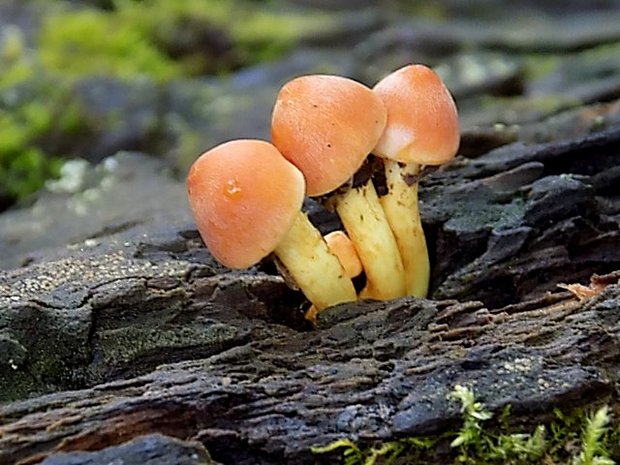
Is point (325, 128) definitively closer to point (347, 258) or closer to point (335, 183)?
point (335, 183)

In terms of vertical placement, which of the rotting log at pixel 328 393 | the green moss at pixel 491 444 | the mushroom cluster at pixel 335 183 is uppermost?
the mushroom cluster at pixel 335 183

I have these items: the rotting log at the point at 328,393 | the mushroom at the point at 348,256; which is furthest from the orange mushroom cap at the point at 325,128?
the rotting log at the point at 328,393

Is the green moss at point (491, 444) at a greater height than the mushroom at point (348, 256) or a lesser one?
lesser

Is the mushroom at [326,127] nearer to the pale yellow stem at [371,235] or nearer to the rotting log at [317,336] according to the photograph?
the pale yellow stem at [371,235]

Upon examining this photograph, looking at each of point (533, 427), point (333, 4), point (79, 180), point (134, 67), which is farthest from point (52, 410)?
point (333, 4)

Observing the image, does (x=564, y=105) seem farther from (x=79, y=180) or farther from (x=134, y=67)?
(x=134, y=67)

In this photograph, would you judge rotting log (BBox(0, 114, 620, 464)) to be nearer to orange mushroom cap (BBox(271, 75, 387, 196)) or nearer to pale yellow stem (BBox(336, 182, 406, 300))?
pale yellow stem (BBox(336, 182, 406, 300))
